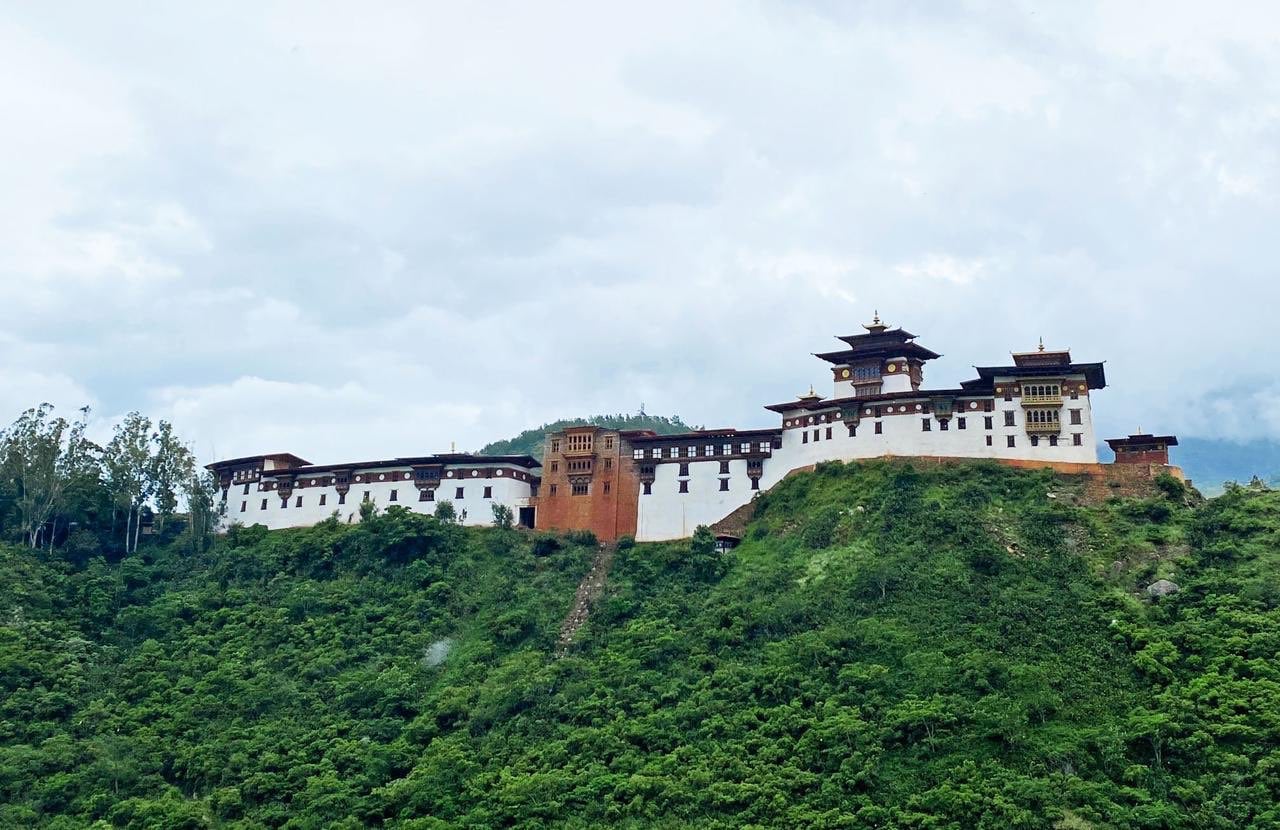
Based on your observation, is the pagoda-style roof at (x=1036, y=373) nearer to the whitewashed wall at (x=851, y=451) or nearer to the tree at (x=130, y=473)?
the whitewashed wall at (x=851, y=451)

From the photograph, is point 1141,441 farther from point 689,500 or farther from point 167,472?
point 167,472

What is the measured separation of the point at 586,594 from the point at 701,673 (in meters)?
12.8

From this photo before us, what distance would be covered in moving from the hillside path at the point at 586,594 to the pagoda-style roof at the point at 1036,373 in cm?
2292

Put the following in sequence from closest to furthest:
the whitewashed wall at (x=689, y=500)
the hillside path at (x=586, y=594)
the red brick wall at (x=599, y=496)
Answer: the hillside path at (x=586, y=594)
the whitewashed wall at (x=689, y=500)
the red brick wall at (x=599, y=496)

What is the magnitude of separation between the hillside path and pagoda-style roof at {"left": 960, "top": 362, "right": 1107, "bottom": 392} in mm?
22917

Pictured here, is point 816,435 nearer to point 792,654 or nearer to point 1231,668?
point 792,654

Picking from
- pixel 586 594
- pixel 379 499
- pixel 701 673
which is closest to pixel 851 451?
pixel 586 594

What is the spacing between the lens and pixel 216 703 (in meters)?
67.3

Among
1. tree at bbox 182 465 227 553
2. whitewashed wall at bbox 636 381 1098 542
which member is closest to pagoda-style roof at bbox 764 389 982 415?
whitewashed wall at bbox 636 381 1098 542

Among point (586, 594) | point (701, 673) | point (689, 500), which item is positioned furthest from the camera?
point (689, 500)

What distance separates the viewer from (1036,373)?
259 ft

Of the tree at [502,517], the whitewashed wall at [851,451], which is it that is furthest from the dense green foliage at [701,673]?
the whitewashed wall at [851,451]

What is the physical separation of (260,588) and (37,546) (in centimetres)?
1535

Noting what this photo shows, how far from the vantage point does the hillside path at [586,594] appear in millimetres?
71438
